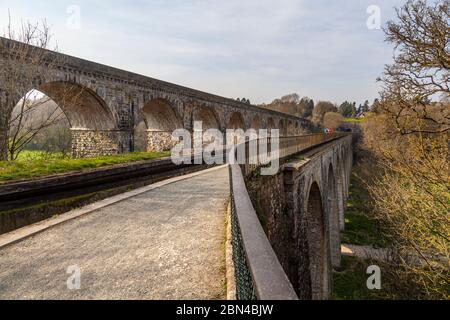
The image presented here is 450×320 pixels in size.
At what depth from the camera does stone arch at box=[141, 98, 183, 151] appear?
20147 millimetres

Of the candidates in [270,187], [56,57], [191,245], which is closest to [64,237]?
[191,245]

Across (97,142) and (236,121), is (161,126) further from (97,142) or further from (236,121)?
(236,121)

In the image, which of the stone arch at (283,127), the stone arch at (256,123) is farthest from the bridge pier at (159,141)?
the stone arch at (283,127)

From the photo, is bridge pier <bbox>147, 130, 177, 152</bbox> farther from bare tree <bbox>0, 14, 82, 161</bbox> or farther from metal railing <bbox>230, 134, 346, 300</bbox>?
metal railing <bbox>230, 134, 346, 300</bbox>

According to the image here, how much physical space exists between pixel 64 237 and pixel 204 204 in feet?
8.43

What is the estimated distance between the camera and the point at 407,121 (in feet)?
28.7

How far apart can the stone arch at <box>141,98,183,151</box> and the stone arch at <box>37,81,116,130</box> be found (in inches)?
220

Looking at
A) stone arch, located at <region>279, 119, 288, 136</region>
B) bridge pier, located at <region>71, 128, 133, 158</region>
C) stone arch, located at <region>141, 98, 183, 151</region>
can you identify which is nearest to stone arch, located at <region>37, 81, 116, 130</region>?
bridge pier, located at <region>71, 128, 133, 158</region>

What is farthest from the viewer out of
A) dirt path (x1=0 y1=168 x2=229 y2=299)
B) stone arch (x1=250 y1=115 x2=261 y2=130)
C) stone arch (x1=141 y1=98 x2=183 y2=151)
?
stone arch (x1=250 y1=115 x2=261 y2=130)

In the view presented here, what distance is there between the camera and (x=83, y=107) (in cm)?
1401

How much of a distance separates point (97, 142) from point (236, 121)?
20.6m

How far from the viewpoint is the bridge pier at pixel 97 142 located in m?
14.5

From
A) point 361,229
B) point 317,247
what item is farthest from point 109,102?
point 361,229

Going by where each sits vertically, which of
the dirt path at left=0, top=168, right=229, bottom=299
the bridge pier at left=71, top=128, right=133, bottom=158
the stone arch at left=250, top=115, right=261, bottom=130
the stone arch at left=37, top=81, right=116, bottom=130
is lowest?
the dirt path at left=0, top=168, right=229, bottom=299
